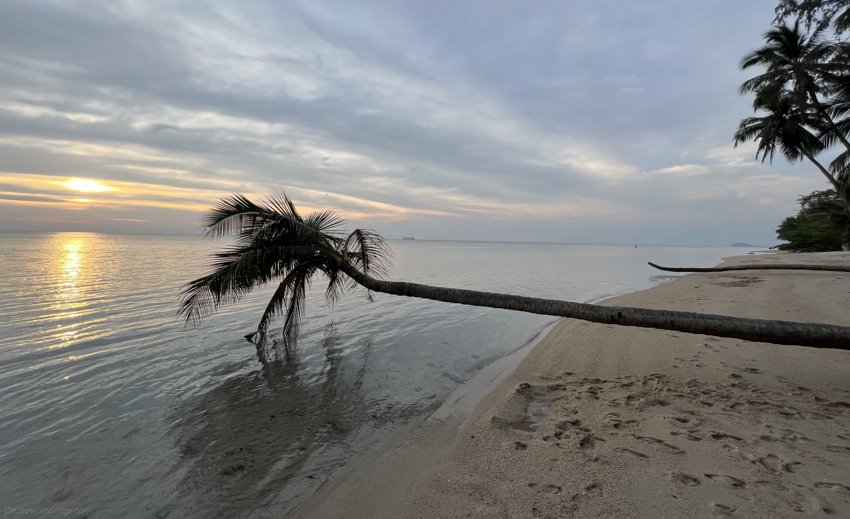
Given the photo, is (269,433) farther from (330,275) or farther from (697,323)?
(697,323)

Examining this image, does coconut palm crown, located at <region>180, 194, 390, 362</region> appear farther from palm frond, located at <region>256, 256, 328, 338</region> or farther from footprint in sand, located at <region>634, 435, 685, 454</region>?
footprint in sand, located at <region>634, 435, 685, 454</region>

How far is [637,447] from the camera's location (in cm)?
427

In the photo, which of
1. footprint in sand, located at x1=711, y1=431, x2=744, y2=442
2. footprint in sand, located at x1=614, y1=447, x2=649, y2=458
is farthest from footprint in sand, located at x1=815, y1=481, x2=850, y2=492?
footprint in sand, located at x1=614, y1=447, x2=649, y2=458

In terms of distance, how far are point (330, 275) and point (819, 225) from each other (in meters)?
59.5

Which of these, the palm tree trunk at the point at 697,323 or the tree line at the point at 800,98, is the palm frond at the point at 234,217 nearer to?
the palm tree trunk at the point at 697,323

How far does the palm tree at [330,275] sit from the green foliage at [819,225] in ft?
154

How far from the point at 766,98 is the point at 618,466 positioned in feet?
88.9

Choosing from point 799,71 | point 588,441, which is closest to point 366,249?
point 588,441

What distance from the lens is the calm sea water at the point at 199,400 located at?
470cm

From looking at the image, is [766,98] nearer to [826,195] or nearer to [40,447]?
[40,447]

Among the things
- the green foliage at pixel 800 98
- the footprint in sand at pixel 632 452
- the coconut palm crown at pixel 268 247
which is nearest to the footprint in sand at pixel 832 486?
the footprint in sand at pixel 632 452

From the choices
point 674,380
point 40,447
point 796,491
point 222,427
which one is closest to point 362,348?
point 222,427

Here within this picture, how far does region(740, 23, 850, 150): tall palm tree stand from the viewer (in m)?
19.2

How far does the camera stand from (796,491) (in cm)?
332
